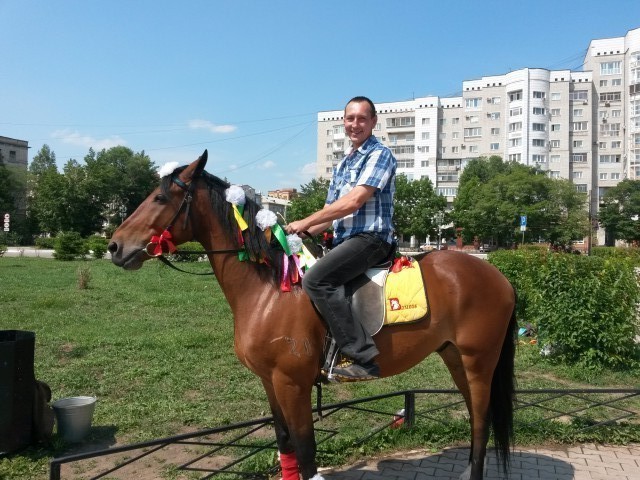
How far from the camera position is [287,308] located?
127 inches

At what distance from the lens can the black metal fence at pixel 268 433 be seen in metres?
4.12

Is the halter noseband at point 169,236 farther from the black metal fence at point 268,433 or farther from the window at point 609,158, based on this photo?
the window at point 609,158

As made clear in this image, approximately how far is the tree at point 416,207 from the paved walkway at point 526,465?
57.6 m

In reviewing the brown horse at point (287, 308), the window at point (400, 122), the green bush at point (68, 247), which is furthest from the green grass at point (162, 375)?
the window at point (400, 122)

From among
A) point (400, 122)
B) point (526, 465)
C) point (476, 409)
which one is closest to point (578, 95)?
point (400, 122)

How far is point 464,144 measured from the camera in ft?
270

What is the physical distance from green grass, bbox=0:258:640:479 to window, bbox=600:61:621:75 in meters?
85.4

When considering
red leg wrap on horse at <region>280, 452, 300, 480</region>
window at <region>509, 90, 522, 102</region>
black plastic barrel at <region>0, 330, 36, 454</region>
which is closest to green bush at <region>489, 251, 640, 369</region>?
red leg wrap on horse at <region>280, 452, 300, 480</region>

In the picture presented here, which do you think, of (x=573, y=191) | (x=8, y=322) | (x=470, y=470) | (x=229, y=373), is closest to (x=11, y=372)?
(x=229, y=373)

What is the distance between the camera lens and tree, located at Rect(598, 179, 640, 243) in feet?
202

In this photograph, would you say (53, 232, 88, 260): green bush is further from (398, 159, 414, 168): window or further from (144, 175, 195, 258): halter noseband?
(398, 159, 414, 168): window

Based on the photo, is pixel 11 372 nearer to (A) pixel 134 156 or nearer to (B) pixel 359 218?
(B) pixel 359 218

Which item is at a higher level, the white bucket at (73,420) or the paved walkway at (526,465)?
the white bucket at (73,420)

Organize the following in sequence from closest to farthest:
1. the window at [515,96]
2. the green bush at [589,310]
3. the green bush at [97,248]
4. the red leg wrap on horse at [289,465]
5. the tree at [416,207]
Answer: the red leg wrap on horse at [289,465] → the green bush at [589,310] → the green bush at [97,248] → the tree at [416,207] → the window at [515,96]
